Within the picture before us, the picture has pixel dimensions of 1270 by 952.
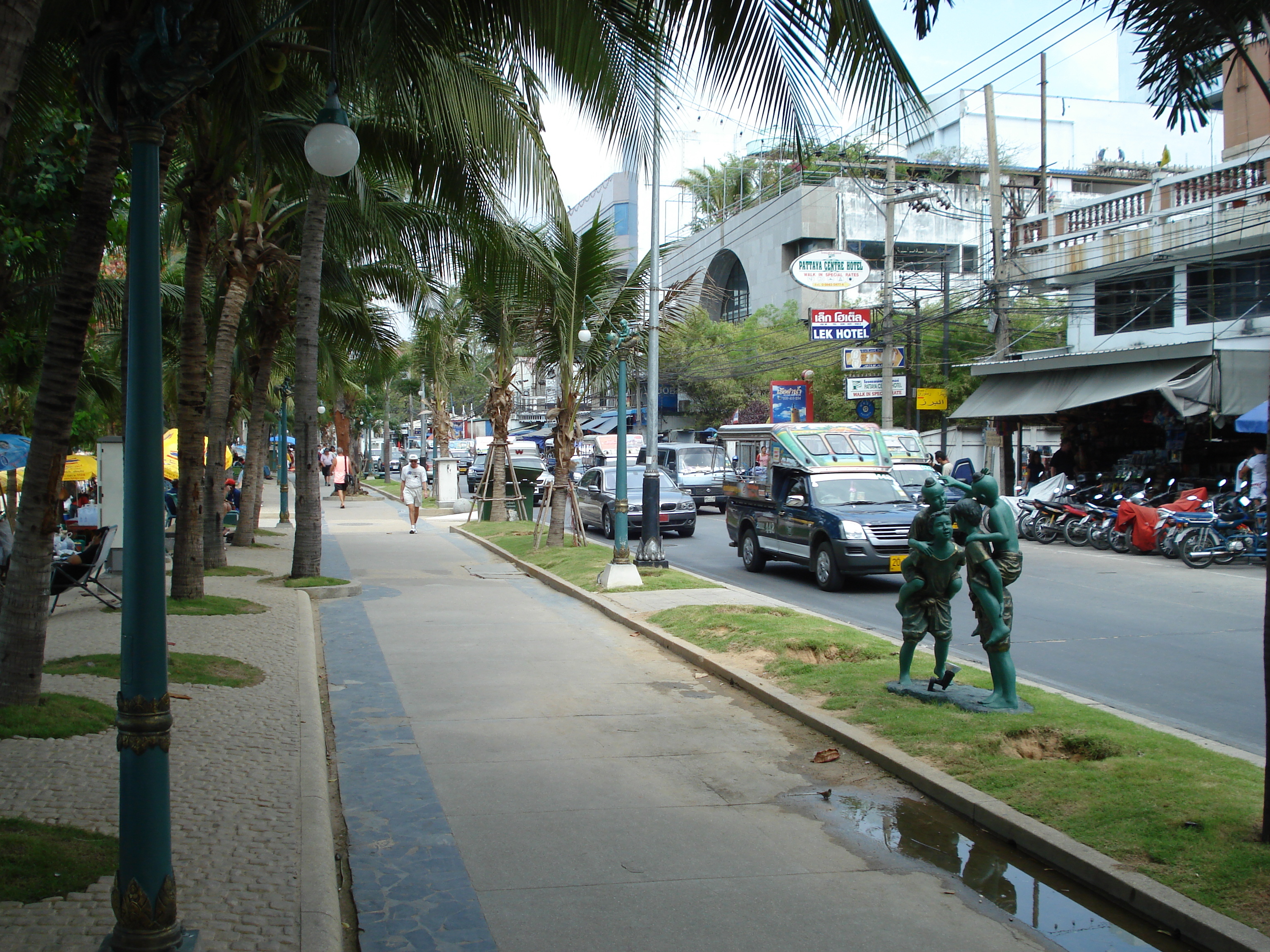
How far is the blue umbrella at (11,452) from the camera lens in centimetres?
1470

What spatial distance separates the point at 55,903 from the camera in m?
4.09

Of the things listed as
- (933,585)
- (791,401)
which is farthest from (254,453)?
(791,401)

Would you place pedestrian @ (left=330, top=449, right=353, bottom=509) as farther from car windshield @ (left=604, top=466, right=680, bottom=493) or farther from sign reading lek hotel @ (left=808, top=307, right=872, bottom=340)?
sign reading lek hotel @ (left=808, top=307, right=872, bottom=340)

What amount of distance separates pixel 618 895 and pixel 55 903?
2340 mm

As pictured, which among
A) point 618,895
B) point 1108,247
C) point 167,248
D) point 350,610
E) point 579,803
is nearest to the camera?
point 618,895

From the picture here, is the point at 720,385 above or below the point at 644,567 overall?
above

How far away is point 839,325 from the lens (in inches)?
1195

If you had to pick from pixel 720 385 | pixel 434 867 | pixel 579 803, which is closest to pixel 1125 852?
pixel 579 803

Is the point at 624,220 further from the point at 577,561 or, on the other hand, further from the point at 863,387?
the point at 577,561

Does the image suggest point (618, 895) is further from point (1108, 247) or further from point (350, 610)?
point (1108, 247)

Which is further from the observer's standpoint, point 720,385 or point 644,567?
point 720,385

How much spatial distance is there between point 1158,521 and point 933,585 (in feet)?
45.9

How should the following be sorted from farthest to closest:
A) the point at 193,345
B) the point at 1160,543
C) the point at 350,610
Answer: the point at 1160,543
the point at 350,610
the point at 193,345

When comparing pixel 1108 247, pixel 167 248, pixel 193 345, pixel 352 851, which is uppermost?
pixel 1108 247
